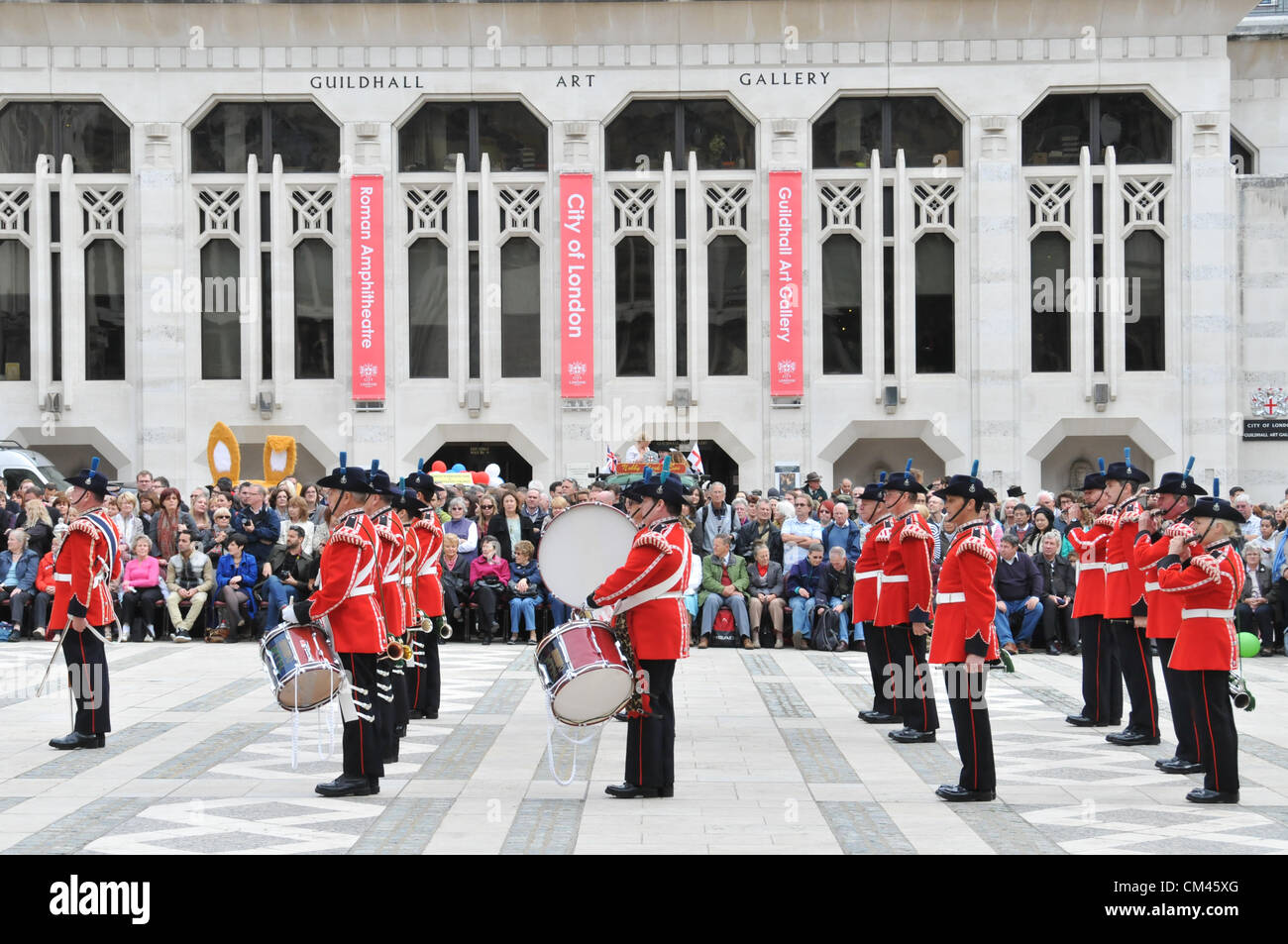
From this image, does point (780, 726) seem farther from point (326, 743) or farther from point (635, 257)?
point (635, 257)

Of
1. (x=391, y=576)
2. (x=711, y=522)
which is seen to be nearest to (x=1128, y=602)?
(x=391, y=576)

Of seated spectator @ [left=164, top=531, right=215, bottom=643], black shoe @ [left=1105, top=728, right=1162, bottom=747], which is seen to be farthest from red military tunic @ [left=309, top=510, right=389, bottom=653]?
seated spectator @ [left=164, top=531, right=215, bottom=643]

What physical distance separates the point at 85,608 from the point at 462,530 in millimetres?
9236

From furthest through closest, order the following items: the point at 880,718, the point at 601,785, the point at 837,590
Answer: the point at 837,590 < the point at 880,718 < the point at 601,785

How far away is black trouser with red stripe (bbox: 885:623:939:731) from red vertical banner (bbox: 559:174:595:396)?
2046 cm

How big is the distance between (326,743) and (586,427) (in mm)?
21599

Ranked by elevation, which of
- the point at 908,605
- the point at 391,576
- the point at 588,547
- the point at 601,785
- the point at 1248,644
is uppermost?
the point at 588,547

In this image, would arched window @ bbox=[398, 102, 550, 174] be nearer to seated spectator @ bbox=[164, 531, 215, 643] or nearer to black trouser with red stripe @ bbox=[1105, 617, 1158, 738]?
seated spectator @ bbox=[164, 531, 215, 643]

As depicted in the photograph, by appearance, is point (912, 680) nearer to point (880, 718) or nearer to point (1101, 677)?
point (880, 718)

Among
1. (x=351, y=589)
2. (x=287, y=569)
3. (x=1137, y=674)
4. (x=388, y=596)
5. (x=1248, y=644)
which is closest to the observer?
(x=351, y=589)

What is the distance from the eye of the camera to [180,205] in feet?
112

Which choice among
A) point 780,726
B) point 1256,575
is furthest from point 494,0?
point 780,726

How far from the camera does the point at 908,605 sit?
43.5 feet

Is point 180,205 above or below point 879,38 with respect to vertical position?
below
